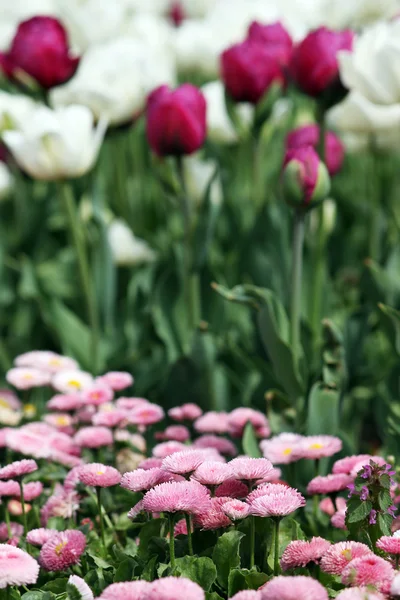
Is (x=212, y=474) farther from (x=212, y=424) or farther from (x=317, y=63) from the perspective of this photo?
(x=317, y=63)

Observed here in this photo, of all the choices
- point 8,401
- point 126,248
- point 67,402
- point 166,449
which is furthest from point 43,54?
point 166,449

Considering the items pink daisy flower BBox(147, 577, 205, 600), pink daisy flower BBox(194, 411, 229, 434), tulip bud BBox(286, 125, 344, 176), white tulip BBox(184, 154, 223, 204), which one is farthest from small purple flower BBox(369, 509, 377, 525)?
white tulip BBox(184, 154, 223, 204)

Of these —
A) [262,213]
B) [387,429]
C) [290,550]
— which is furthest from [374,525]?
[262,213]

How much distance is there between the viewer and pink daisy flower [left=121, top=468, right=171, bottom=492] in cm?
117

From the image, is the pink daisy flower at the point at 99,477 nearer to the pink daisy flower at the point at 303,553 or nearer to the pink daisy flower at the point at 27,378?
the pink daisy flower at the point at 303,553

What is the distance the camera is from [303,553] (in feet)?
3.44

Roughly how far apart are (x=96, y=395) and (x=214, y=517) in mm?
547

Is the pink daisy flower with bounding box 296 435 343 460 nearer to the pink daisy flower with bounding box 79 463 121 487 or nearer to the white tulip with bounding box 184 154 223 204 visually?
the pink daisy flower with bounding box 79 463 121 487

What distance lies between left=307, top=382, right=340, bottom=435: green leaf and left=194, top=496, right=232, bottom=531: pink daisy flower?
50 cm

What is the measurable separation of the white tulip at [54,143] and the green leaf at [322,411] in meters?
0.73

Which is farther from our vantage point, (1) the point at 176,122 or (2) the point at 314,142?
(2) the point at 314,142

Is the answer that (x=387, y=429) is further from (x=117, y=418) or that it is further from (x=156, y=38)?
(x=156, y=38)

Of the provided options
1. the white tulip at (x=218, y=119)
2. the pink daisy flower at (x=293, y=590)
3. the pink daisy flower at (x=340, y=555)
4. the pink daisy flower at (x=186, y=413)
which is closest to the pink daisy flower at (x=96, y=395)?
the pink daisy flower at (x=186, y=413)

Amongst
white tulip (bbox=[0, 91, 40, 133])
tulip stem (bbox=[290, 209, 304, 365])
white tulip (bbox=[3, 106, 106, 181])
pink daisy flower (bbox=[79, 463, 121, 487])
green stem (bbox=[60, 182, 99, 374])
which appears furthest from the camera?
white tulip (bbox=[0, 91, 40, 133])
